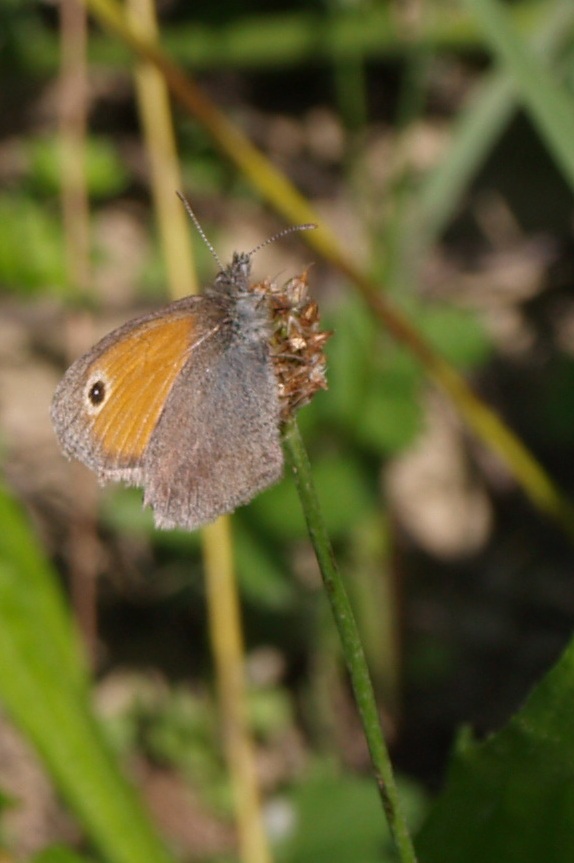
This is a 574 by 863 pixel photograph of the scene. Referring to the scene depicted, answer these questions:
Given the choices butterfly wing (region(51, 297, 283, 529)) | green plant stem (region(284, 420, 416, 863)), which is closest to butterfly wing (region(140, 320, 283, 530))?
butterfly wing (region(51, 297, 283, 529))

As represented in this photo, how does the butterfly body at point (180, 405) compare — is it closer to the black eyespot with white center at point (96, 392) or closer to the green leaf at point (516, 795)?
the black eyespot with white center at point (96, 392)

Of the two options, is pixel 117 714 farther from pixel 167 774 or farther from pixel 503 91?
pixel 503 91

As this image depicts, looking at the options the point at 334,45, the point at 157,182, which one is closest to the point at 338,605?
the point at 157,182

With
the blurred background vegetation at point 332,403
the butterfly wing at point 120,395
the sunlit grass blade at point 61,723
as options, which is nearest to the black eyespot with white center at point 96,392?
the butterfly wing at point 120,395

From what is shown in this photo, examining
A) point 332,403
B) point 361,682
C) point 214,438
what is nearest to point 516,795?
point 361,682

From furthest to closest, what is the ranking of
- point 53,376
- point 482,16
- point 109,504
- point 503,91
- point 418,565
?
1. point 53,376
2. point 418,565
3. point 109,504
4. point 503,91
5. point 482,16
